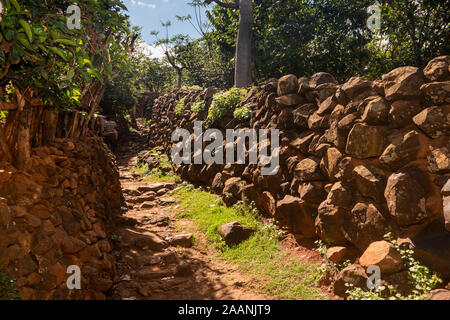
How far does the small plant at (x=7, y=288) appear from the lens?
2499mm

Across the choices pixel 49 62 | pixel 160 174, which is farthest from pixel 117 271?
pixel 160 174

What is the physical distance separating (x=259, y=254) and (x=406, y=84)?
3142mm

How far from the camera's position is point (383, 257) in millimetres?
3275

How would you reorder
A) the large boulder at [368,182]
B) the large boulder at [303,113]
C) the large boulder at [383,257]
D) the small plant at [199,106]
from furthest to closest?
1. the small plant at [199,106]
2. the large boulder at [303,113]
3. the large boulder at [368,182]
4. the large boulder at [383,257]

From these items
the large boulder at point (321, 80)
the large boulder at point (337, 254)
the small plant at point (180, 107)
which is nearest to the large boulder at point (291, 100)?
the large boulder at point (321, 80)

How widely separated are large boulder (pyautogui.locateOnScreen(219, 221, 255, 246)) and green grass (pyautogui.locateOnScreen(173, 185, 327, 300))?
0.09 m

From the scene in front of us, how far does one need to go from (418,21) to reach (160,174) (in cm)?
858

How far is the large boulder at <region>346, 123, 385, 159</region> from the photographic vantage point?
3924mm

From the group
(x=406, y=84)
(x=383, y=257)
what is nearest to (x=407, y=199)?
(x=383, y=257)

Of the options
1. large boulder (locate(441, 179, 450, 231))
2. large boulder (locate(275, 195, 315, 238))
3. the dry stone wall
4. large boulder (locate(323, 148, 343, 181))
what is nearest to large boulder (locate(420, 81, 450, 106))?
the dry stone wall

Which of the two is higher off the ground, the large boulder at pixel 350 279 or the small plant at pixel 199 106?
the small plant at pixel 199 106

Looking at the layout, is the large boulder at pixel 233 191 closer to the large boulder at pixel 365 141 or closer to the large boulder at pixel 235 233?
the large boulder at pixel 235 233

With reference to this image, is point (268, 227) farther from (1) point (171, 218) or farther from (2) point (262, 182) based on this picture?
(1) point (171, 218)

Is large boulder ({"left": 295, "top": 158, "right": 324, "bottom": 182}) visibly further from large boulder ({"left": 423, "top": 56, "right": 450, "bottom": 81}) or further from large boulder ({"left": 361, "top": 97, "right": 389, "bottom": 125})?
large boulder ({"left": 423, "top": 56, "right": 450, "bottom": 81})
